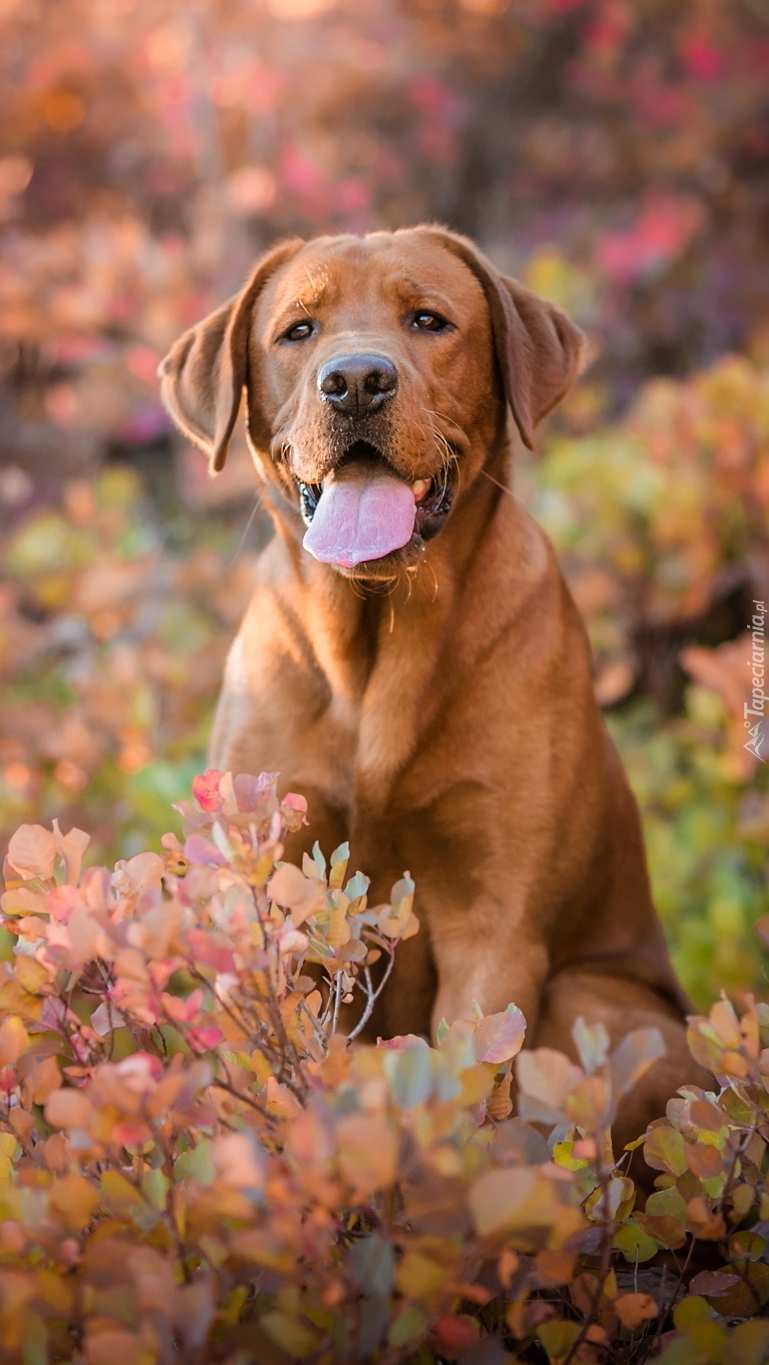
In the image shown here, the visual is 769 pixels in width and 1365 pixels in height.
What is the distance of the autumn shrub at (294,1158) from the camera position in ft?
4.25

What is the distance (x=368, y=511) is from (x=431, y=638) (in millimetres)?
390

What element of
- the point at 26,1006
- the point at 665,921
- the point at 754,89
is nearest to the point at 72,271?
the point at 754,89

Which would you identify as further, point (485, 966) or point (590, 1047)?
point (485, 966)

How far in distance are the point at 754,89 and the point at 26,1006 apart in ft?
28.9

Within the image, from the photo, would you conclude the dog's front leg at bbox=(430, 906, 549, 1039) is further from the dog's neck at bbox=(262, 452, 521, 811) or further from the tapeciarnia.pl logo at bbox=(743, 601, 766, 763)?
the tapeciarnia.pl logo at bbox=(743, 601, 766, 763)

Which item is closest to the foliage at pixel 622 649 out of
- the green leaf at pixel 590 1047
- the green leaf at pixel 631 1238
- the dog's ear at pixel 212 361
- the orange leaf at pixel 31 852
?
the dog's ear at pixel 212 361

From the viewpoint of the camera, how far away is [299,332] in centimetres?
303

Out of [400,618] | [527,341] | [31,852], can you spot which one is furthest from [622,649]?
[31,852]

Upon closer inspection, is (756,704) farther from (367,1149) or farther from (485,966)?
(367,1149)

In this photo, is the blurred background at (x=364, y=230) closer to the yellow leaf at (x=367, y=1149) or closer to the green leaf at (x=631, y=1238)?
the green leaf at (x=631, y=1238)

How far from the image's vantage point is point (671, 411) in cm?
534

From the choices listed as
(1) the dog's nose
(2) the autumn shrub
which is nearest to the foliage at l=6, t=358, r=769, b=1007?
(1) the dog's nose

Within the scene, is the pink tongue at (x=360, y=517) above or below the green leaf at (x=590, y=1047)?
below

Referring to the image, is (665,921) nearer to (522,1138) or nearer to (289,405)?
(289,405)
